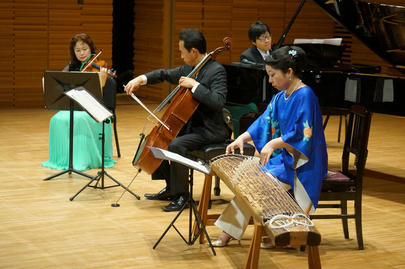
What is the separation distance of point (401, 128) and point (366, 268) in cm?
536

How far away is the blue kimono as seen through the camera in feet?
12.3

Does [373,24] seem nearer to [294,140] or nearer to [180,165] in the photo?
[180,165]

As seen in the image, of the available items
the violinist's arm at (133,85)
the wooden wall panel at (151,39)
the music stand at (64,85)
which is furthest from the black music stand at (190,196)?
the wooden wall panel at (151,39)

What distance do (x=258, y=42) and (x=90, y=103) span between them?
232 centimetres

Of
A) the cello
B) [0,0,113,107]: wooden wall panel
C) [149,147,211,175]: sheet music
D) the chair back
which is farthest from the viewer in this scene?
[0,0,113,107]: wooden wall panel

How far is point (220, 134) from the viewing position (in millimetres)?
4906

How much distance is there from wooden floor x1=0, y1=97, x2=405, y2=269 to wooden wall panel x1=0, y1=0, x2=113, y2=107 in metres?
2.76

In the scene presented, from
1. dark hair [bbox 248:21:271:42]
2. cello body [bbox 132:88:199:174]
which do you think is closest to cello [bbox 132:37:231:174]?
cello body [bbox 132:88:199:174]

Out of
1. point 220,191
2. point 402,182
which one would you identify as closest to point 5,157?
point 220,191

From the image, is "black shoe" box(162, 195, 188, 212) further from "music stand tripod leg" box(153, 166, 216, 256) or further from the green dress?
the green dress

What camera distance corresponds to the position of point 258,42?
6.67m

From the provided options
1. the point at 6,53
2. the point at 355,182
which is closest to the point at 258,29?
the point at 355,182

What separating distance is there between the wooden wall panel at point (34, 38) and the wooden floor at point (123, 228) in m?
2.76

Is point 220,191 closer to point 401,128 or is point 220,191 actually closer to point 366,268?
point 366,268
